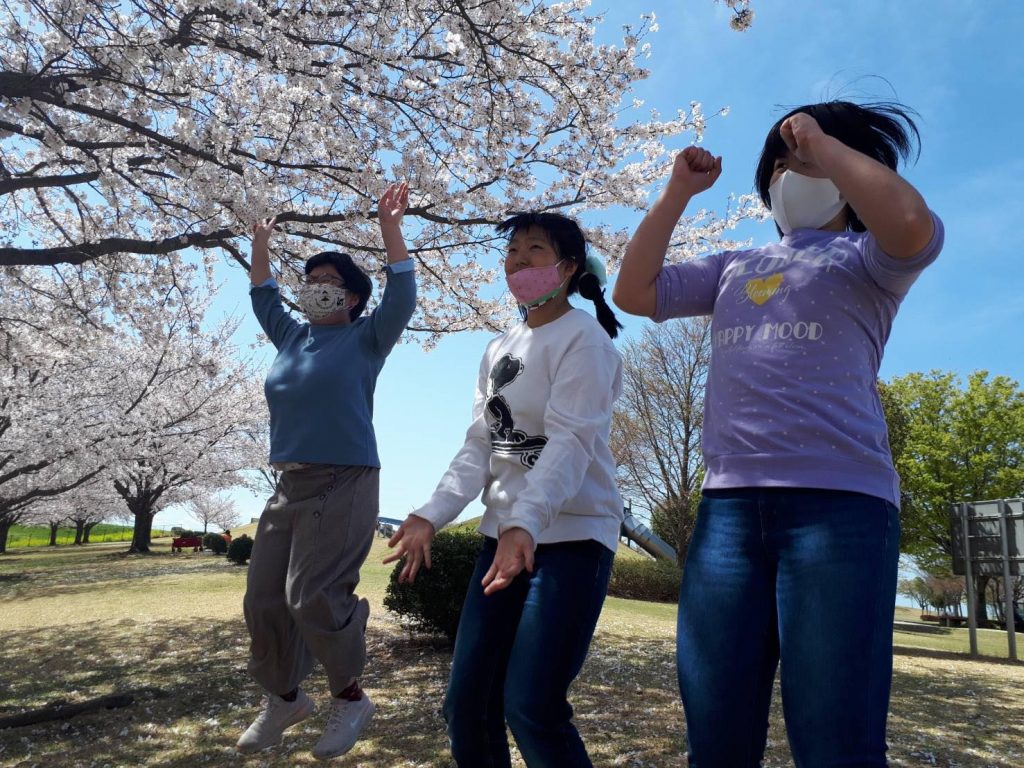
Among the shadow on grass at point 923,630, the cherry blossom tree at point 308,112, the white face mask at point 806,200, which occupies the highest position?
the cherry blossom tree at point 308,112

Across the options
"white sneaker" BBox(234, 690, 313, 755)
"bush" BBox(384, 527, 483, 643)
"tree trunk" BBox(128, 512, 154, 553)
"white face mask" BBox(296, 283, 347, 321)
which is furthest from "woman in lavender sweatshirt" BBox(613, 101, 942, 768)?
"tree trunk" BBox(128, 512, 154, 553)

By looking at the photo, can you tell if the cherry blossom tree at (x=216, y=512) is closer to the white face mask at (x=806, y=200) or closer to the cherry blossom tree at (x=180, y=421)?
the cherry blossom tree at (x=180, y=421)

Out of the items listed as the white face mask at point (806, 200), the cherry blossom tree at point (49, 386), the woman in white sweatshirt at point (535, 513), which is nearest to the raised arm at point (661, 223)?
Result: the white face mask at point (806, 200)

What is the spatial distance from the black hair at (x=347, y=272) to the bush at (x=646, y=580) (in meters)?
15.6

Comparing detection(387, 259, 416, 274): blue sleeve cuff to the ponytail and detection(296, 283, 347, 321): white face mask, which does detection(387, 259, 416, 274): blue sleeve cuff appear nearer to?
detection(296, 283, 347, 321): white face mask

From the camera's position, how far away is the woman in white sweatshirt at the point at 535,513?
2021 mm

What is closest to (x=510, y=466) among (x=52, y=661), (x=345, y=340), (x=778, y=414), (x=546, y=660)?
(x=546, y=660)

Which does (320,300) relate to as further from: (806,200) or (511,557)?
(806,200)

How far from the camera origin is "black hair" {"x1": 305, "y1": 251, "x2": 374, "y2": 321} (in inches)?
143

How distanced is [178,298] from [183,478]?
26487mm

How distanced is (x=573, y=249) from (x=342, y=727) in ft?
7.31

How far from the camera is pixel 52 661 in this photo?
8.68 m

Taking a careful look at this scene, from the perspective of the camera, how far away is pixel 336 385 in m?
3.22

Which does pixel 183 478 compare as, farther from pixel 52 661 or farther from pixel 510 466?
pixel 510 466
